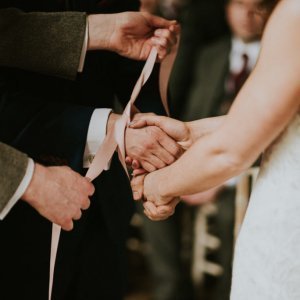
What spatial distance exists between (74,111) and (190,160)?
26 cm

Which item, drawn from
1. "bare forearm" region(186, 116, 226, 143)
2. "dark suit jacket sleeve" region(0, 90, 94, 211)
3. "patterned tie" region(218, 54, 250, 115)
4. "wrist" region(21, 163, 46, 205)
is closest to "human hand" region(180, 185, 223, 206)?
"patterned tie" region(218, 54, 250, 115)

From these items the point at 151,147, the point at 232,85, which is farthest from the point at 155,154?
the point at 232,85

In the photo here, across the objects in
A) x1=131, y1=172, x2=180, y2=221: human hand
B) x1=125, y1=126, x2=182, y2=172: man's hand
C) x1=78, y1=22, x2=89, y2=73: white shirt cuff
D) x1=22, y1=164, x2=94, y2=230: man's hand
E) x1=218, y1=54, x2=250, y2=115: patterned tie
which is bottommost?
x1=218, y1=54, x2=250, y2=115: patterned tie

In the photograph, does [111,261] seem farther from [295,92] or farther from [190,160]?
[295,92]

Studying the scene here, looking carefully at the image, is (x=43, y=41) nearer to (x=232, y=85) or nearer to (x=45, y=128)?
(x=45, y=128)

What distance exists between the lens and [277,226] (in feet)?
3.16

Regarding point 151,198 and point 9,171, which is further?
point 151,198

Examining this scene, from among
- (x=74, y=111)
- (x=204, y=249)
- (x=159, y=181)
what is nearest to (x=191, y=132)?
(x=159, y=181)

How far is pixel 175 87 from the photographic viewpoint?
2.25 metres

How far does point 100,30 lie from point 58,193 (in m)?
0.32

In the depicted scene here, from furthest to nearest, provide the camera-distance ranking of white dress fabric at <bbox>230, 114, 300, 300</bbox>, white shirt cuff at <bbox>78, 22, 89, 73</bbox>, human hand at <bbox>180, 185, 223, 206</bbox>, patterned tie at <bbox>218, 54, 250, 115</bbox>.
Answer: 1. human hand at <bbox>180, 185, 223, 206</bbox>
2. patterned tie at <bbox>218, 54, 250, 115</bbox>
3. white shirt cuff at <bbox>78, 22, 89, 73</bbox>
4. white dress fabric at <bbox>230, 114, 300, 300</bbox>

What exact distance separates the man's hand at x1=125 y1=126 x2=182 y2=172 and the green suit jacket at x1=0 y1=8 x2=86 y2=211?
17 cm

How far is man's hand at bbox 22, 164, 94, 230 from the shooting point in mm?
1004

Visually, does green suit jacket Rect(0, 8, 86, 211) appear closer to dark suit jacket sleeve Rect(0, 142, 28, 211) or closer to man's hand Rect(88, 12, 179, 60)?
man's hand Rect(88, 12, 179, 60)
